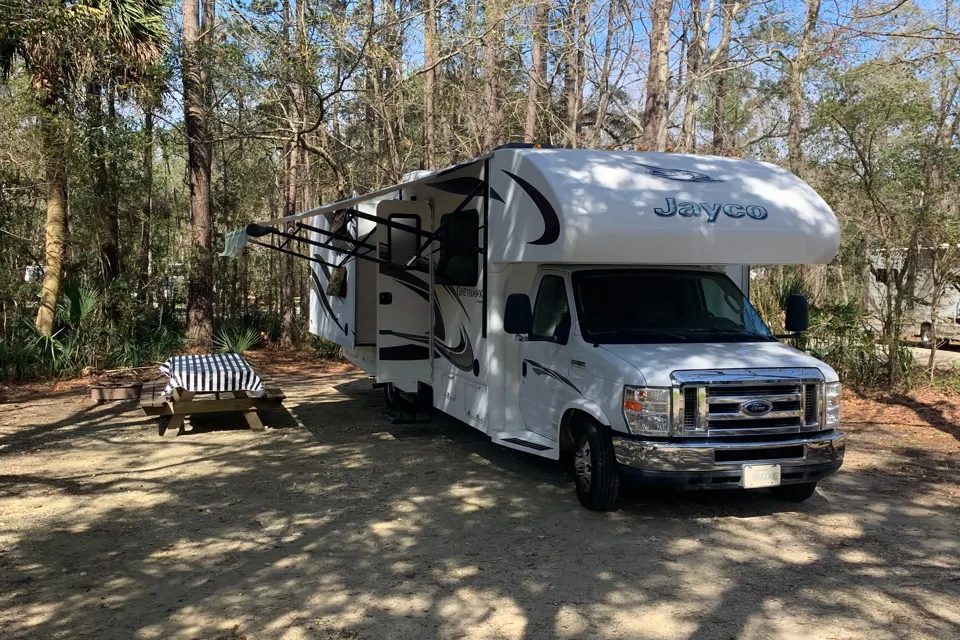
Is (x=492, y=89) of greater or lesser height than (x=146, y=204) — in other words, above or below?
above

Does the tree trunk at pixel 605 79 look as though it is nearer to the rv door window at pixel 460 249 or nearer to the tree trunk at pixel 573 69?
the tree trunk at pixel 573 69

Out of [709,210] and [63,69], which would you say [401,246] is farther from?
[63,69]

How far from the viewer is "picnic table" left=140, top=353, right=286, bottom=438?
8906 millimetres

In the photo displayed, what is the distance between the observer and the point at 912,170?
12.0 m

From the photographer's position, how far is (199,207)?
50.3 ft

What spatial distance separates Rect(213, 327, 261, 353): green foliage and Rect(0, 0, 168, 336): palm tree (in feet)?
10.9

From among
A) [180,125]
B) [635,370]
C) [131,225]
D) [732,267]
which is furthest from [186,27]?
[635,370]

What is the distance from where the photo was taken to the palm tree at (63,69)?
1225cm

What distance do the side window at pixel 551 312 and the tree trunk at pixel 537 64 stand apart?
377 inches

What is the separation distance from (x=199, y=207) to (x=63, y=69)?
3.25m

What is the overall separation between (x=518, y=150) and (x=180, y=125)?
11.4m

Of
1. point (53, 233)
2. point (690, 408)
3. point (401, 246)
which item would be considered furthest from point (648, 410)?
point (53, 233)

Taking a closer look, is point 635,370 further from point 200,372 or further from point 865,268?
point 865,268

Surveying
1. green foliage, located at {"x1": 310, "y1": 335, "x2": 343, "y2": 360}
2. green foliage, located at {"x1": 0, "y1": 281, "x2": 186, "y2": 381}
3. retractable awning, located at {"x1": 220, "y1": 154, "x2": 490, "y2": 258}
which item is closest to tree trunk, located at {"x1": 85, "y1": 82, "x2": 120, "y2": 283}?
green foliage, located at {"x1": 0, "y1": 281, "x2": 186, "y2": 381}
